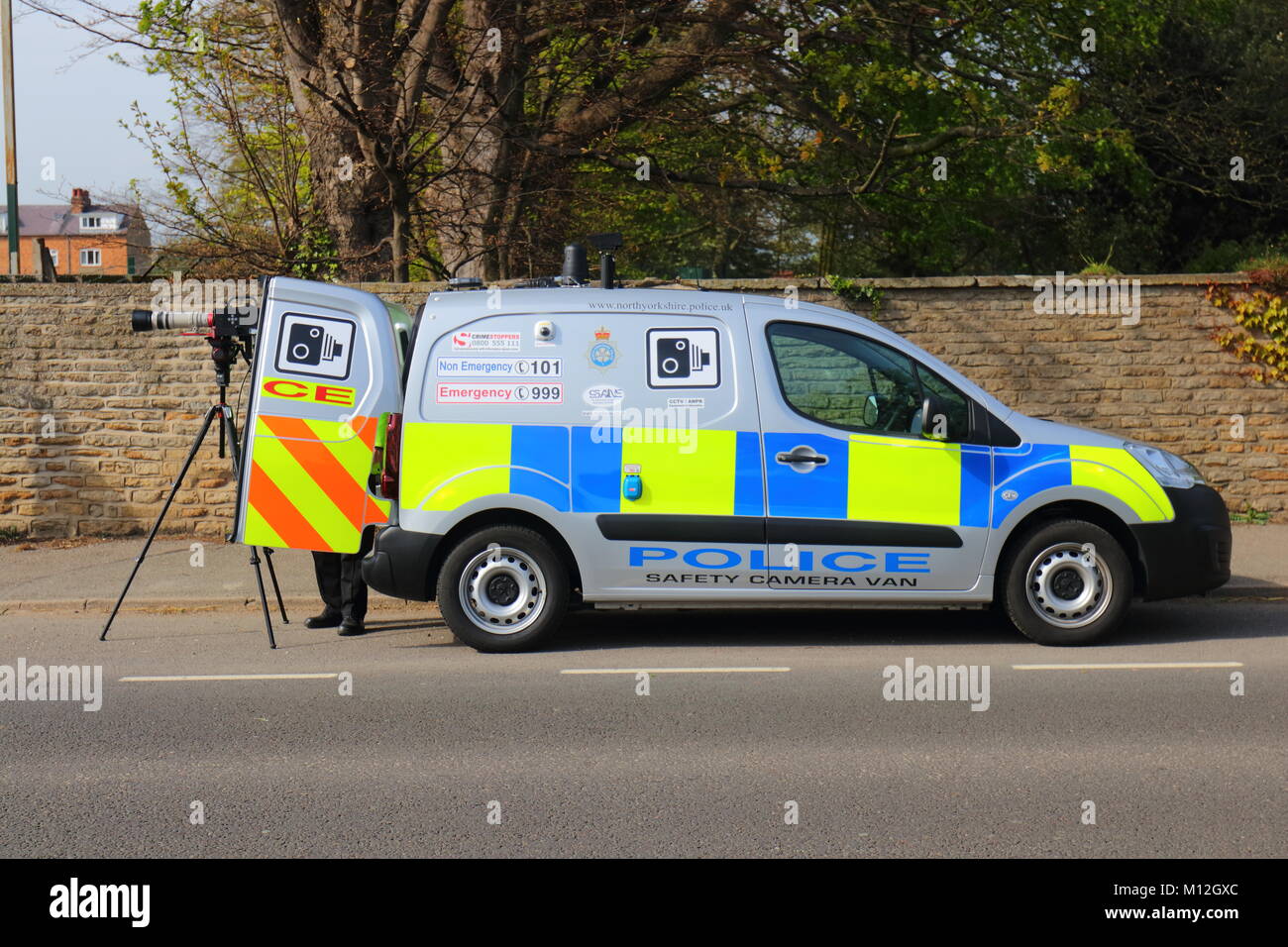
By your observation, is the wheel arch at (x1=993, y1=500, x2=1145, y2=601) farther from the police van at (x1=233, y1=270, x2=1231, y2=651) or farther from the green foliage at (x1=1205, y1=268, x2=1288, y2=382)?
the green foliage at (x1=1205, y1=268, x2=1288, y2=382)

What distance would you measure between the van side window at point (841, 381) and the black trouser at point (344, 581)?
2952 millimetres

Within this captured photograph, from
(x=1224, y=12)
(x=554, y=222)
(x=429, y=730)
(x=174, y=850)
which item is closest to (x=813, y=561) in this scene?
(x=429, y=730)

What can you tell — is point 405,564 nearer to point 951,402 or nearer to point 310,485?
point 310,485

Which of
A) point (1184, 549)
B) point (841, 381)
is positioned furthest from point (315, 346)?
point (1184, 549)

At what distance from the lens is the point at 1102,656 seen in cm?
772

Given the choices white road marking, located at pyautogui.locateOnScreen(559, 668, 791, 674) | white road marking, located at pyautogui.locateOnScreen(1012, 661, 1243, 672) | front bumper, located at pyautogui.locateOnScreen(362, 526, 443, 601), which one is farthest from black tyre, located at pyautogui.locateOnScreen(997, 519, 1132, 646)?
front bumper, located at pyautogui.locateOnScreen(362, 526, 443, 601)

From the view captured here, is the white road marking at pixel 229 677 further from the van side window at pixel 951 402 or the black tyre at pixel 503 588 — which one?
the van side window at pixel 951 402

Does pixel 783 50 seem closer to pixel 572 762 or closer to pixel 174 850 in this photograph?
pixel 572 762

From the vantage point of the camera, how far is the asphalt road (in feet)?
15.7

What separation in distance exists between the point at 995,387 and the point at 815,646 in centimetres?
527

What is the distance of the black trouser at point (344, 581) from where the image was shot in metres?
8.90

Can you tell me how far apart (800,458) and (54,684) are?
438 cm

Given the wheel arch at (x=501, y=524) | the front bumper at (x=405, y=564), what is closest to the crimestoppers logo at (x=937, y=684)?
the wheel arch at (x=501, y=524)

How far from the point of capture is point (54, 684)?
7395 mm
